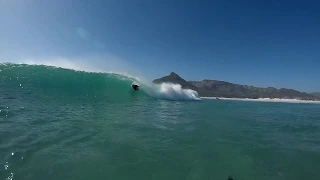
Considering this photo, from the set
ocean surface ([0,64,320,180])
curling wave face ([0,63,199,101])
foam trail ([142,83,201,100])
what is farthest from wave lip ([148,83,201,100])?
ocean surface ([0,64,320,180])

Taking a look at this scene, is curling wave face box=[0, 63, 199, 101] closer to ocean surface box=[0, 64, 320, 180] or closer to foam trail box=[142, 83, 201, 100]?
foam trail box=[142, 83, 201, 100]

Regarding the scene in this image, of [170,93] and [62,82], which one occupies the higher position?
[62,82]

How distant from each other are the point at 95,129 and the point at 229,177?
567 centimetres

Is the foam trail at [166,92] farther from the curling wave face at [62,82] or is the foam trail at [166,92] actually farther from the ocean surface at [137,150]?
the ocean surface at [137,150]

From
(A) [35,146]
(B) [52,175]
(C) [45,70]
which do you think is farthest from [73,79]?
(B) [52,175]

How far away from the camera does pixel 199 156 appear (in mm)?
6766

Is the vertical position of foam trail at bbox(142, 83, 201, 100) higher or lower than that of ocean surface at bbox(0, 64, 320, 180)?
higher

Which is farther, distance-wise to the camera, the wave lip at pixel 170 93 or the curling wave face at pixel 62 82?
the wave lip at pixel 170 93

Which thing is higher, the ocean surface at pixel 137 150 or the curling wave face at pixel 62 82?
the curling wave face at pixel 62 82

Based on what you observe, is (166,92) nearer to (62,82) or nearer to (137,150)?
(62,82)

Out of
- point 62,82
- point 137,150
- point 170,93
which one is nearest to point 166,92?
point 170,93

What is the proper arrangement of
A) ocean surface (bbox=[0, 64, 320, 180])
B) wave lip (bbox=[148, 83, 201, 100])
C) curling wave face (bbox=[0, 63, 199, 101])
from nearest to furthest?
ocean surface (bbox=[0, 64, 320, 180])
curling wave face (bbox=[0, 63, 199, 101])
wave lip (bbox=[148, 83, 201, 100])

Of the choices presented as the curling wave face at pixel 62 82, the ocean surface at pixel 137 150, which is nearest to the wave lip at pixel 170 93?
the curling wave face at pixel 62 82

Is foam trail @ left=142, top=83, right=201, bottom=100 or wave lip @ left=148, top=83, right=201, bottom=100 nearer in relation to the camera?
foam trail @ left=142, top=83, right=201, bottom=100
